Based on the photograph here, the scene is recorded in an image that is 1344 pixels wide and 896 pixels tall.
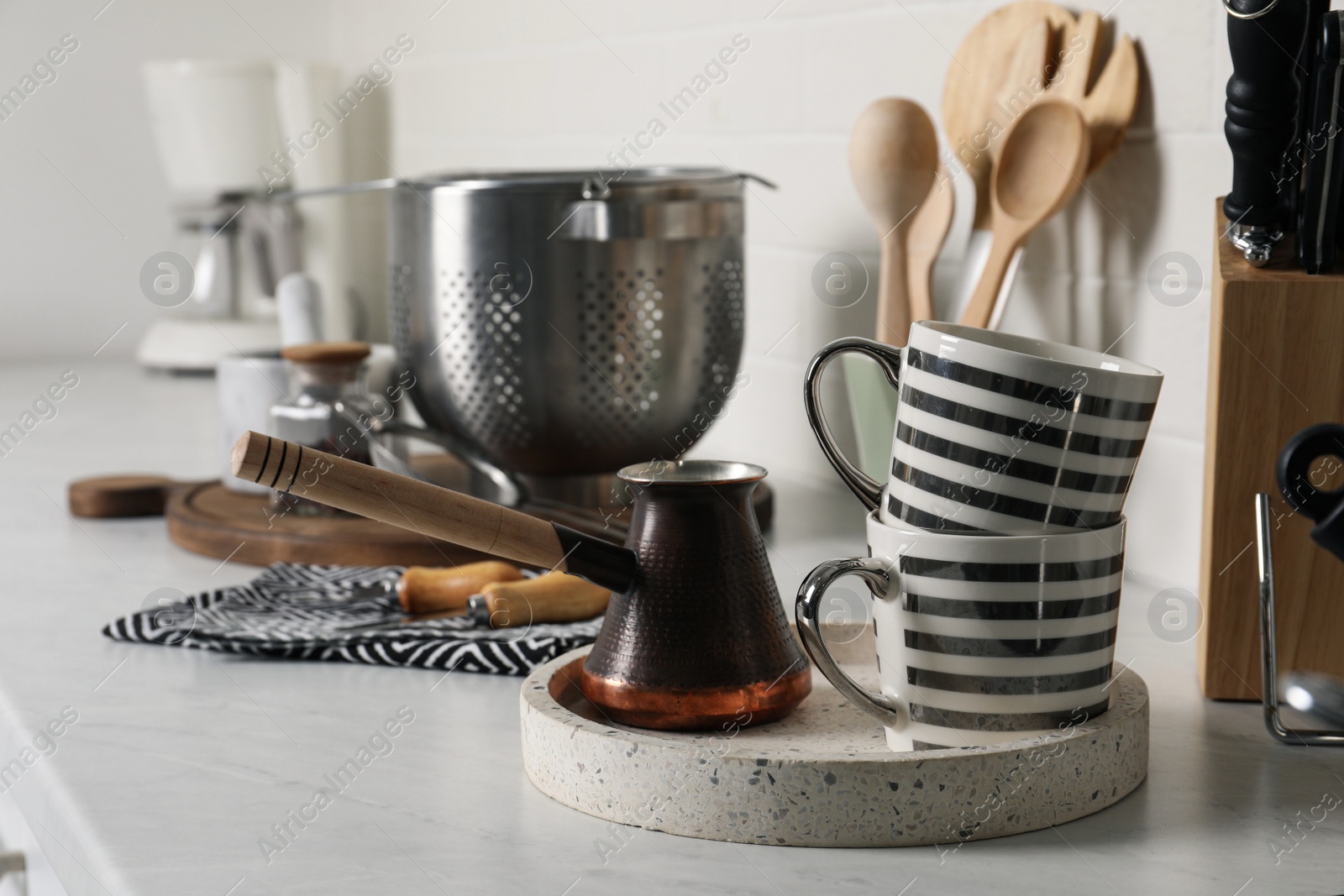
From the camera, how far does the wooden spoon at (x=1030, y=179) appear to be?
86 centimetres

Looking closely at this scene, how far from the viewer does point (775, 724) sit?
1.93 feet

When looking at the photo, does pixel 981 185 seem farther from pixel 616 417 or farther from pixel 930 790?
pixel 930 790

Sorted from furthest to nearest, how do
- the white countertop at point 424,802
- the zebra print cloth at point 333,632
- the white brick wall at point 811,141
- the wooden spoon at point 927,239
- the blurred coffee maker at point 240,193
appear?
1. the blurred coffee maker at point 240,193
2. the wooden spoon at point 927,239
3. the white brick wall at point 811,141
4. the zebra print cloth at point 333,632
5. the white countertop at point 424,802

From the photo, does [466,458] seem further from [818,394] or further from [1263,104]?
[1263,104]

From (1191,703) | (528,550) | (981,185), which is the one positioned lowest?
(1191,703)

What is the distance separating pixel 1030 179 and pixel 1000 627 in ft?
1.54

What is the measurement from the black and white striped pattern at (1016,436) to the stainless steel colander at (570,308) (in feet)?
1.58

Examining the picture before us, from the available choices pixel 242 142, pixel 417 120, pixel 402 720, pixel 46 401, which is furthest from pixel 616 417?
pixel 242 142

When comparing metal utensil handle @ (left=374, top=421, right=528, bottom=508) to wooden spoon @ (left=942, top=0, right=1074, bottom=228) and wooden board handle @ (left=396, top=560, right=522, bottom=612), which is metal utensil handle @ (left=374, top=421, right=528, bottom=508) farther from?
wooden spoon @ (left=942, top=0, right=1074, bottom=228)

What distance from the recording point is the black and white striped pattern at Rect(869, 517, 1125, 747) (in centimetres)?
51

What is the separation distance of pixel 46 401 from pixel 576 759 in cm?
138

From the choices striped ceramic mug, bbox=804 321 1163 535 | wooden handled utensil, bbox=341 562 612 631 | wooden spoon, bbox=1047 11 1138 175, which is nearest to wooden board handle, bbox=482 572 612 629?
wooden handled utensil, bbox=341 562 612 631

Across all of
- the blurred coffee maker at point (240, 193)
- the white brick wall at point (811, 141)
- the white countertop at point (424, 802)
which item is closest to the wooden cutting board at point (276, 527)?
the white countertop at point (424, 802)

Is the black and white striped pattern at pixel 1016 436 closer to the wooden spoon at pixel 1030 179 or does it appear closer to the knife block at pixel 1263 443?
the knife block at pixel 1263 443
